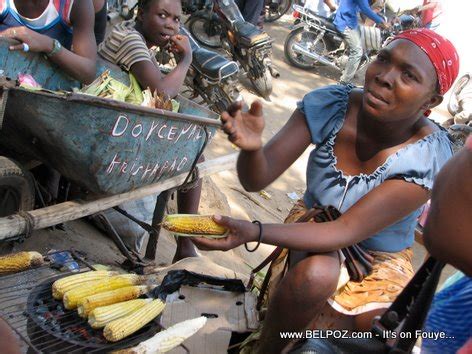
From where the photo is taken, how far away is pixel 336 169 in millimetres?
2799

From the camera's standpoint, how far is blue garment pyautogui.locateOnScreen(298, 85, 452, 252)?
2680mm

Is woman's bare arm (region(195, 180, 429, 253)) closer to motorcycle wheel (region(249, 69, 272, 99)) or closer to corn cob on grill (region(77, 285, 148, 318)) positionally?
corn cob on grill (region(77, 285, 148, 318))

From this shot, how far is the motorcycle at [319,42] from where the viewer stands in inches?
420

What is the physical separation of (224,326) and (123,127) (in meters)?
1.26

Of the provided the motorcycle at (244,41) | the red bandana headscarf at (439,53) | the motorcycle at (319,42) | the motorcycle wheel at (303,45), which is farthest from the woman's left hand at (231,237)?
the motorcycle wheel at (303,45)

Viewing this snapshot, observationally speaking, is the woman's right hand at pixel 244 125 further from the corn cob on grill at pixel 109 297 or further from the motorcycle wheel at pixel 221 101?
the motorcycle wheel at pixel 221 101

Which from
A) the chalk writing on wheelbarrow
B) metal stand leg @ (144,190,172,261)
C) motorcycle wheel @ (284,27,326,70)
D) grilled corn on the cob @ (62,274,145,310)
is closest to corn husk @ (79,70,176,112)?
the chalk writing on wheelbarrow

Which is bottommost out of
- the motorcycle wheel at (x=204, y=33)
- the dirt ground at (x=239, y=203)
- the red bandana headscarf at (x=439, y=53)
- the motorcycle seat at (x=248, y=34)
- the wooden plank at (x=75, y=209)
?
the dirt ground at (x=239, y=203)

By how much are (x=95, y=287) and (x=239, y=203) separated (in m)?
3.40

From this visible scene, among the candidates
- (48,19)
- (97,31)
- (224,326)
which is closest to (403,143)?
(224,326)

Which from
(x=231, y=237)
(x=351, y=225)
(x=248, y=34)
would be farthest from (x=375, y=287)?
(x=248, y=34)

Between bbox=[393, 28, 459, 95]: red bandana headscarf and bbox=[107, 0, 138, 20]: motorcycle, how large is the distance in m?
6.34

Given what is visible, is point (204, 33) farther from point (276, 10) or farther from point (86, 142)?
point (86, 142)

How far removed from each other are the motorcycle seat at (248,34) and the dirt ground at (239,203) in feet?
2.95
